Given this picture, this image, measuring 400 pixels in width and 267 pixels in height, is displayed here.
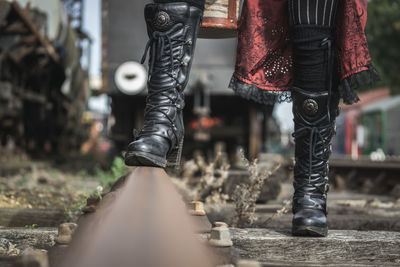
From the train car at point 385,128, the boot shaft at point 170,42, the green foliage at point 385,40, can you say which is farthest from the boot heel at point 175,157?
the green foliage at point 385,40

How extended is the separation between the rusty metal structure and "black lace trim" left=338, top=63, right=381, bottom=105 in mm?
5739

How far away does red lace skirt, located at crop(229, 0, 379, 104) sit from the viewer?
1972mm

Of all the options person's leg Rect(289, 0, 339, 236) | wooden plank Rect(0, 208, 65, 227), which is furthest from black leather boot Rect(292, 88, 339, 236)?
wooden plank Rect(0, 208, 65, 227)

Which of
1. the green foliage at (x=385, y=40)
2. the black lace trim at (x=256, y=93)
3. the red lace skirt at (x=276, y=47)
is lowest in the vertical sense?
the black lace trim at (x=256, y=93)

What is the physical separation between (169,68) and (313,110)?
2.11ft

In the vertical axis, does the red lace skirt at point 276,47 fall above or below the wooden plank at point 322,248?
above

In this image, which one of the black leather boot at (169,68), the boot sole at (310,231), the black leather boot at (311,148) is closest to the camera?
the black leather boot at (169,68)

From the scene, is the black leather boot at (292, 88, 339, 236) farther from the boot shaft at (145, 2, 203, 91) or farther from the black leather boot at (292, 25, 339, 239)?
the boot shaft at (145, 2, 203, 91)

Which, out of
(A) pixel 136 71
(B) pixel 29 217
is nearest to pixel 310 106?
(B) pixel 29 217

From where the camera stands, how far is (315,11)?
1.90m

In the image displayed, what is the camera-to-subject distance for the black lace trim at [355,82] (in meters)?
2.08

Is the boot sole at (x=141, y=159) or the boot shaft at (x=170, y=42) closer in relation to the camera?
the boot sole at (x=141, y=159)

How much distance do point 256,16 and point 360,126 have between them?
24.5 m

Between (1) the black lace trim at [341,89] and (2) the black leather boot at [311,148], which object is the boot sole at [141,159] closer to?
(2) the black leather boot at [311,148]
